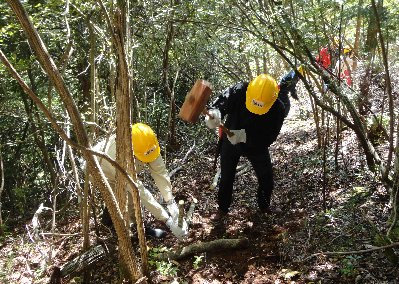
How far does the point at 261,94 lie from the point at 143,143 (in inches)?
58.5

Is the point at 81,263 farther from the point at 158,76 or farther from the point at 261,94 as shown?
the point at 158,76

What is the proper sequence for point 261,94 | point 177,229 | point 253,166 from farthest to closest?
1. point 253,166
2. point 177,229
3. point 261,94

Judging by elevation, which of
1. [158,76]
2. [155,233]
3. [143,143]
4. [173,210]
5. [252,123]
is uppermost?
[158,76]

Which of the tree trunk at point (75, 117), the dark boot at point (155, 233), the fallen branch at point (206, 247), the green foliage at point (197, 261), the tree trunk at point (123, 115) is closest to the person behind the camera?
the tree trunk at point (75, 117)

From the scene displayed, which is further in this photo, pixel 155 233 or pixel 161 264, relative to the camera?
pixel 155 233

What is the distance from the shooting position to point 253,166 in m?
4.96

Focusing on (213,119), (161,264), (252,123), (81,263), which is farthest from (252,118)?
(81,263)

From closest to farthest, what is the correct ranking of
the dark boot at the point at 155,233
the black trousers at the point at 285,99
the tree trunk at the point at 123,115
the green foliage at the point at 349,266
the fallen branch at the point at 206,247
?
the tree trunk at the point at 123,115 → the green foliage at the point at 349,266 → the fallen branch at the point at 206,247 → the dark boot at the point at 155,233 → the black trousers at the point at 285,99

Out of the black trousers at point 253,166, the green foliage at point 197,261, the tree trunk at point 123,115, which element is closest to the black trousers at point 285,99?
the black trousers at point 253,166

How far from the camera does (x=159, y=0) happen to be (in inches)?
259

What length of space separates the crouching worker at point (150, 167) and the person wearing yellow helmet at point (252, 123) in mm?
757

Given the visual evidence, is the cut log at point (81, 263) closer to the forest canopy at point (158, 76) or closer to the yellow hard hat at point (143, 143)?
the forest canopy at point (158, 76)

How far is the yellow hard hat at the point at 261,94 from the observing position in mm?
4418

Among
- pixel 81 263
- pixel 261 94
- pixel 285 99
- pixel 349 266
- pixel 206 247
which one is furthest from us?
pixel 285 99
